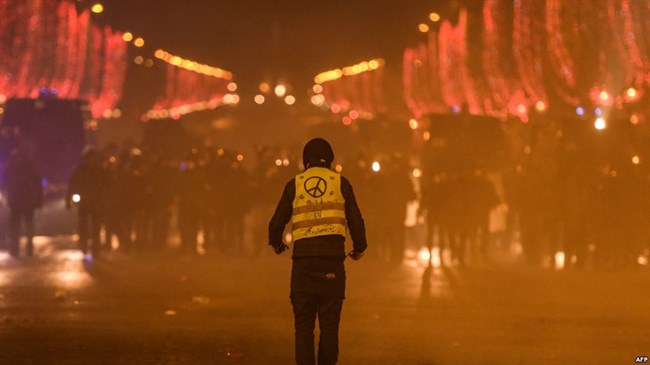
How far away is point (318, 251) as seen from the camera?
28.2ft

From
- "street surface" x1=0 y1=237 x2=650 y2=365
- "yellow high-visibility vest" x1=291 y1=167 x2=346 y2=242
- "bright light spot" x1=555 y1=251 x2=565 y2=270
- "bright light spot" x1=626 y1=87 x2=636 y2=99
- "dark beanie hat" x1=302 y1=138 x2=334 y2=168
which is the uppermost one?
"bright light spot" x1=626 y1=87 x2=636 y2=99

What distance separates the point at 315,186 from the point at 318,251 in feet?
1.45

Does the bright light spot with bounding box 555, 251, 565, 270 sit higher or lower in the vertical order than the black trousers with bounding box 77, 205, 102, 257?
lower

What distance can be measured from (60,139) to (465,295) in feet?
55.6

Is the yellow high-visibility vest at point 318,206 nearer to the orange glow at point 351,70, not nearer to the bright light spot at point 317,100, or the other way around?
the orange glow at point 351,70

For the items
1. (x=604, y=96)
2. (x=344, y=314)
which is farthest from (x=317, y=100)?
(x=344, y=314)

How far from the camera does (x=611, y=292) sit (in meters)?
16.0

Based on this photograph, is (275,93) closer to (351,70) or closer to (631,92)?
(351,70)

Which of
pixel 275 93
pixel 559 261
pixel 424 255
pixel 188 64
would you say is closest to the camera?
pixel 559 261

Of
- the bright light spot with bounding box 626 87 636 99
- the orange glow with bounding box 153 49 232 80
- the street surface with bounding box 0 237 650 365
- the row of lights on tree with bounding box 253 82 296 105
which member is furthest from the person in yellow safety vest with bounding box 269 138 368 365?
the row of lights on tree with bounding box 253 82 296 105

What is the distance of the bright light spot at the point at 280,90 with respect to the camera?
419ft

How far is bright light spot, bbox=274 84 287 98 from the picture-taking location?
12775 centimetres

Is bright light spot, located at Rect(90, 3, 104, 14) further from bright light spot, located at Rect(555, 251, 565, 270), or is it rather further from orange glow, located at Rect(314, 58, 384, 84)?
orange glow, located at Rect(314, 58, 384, 84)

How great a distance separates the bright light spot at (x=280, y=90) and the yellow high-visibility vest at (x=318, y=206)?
116169mm
